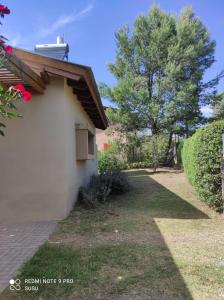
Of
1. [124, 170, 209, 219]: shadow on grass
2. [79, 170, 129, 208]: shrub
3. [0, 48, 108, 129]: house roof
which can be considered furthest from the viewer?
[79, 170, 129, 208]: shrub

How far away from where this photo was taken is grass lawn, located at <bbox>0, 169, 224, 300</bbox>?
3.46 m

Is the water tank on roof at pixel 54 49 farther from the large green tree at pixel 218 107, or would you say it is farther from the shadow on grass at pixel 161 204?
the large green tree at pixel 218 107

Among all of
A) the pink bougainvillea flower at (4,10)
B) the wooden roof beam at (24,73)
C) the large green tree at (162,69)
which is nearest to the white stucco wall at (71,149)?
the wooden roof beam at (24,73)

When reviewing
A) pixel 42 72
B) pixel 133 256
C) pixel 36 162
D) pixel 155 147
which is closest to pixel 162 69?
pixel 155 147

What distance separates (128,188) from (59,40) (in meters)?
5.91

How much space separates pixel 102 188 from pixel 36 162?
2550 millimetres

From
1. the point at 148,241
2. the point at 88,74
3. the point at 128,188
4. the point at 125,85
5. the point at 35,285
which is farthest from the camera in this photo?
the point at 125,85

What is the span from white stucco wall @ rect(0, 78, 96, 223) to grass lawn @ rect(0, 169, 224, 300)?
747 millimetres

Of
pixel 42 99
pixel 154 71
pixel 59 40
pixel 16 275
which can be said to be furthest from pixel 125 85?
pixel 16 275

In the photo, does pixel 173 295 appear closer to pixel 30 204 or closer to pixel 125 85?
pixel 30 204

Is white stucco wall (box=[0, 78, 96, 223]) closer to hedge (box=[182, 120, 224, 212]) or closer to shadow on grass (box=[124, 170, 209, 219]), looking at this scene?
shadow on grass (box=[124, 170, 209, 219])

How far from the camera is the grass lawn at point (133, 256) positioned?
11.4 ft

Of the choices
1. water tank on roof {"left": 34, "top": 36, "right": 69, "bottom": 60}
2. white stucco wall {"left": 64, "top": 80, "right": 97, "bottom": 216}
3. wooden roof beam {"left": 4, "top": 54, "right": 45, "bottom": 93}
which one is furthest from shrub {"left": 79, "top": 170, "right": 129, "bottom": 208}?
water tank on roof {"left": 34, "top": 36, "right": 69, "bottom": 60}

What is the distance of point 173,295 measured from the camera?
131 inches
